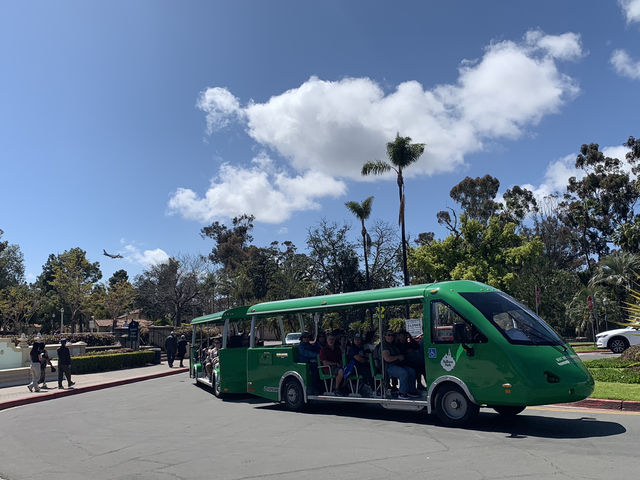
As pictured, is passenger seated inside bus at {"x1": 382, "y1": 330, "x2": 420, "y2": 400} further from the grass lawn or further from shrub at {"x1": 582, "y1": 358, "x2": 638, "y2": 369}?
shrub at {"x1": 582, "y1": 358, "x2": 638, "y2": 369}

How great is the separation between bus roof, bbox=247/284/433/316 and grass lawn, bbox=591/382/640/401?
4162 mm

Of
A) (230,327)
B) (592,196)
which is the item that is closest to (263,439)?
(230,327)

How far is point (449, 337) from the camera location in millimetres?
9289

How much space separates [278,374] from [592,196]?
163 feet

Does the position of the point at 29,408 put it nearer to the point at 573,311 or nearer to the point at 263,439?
the point at 263,439

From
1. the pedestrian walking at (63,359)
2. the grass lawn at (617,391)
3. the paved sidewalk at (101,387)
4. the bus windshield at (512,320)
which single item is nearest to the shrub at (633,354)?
the grass lawn at (617,391)

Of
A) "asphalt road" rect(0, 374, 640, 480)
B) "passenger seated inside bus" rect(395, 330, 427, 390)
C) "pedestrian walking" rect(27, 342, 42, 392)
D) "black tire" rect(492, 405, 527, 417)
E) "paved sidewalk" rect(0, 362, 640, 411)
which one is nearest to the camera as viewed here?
"asphalt road" rect(0, 374, 640, 480)

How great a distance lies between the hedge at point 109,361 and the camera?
24906 mm

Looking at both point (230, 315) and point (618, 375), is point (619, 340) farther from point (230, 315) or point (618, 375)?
point (230, 315)

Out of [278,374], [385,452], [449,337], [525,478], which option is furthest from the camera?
[278,374]

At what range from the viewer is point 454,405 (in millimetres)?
9094

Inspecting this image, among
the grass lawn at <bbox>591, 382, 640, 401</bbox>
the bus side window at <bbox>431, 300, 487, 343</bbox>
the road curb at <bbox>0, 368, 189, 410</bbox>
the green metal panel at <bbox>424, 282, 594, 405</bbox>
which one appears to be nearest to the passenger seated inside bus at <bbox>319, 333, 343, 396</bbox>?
the bus side window at <bbox>431, 300, 487, 343</bbox>

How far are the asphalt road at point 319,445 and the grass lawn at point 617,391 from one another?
0.85 meters

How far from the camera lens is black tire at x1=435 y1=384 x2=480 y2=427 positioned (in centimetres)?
885
